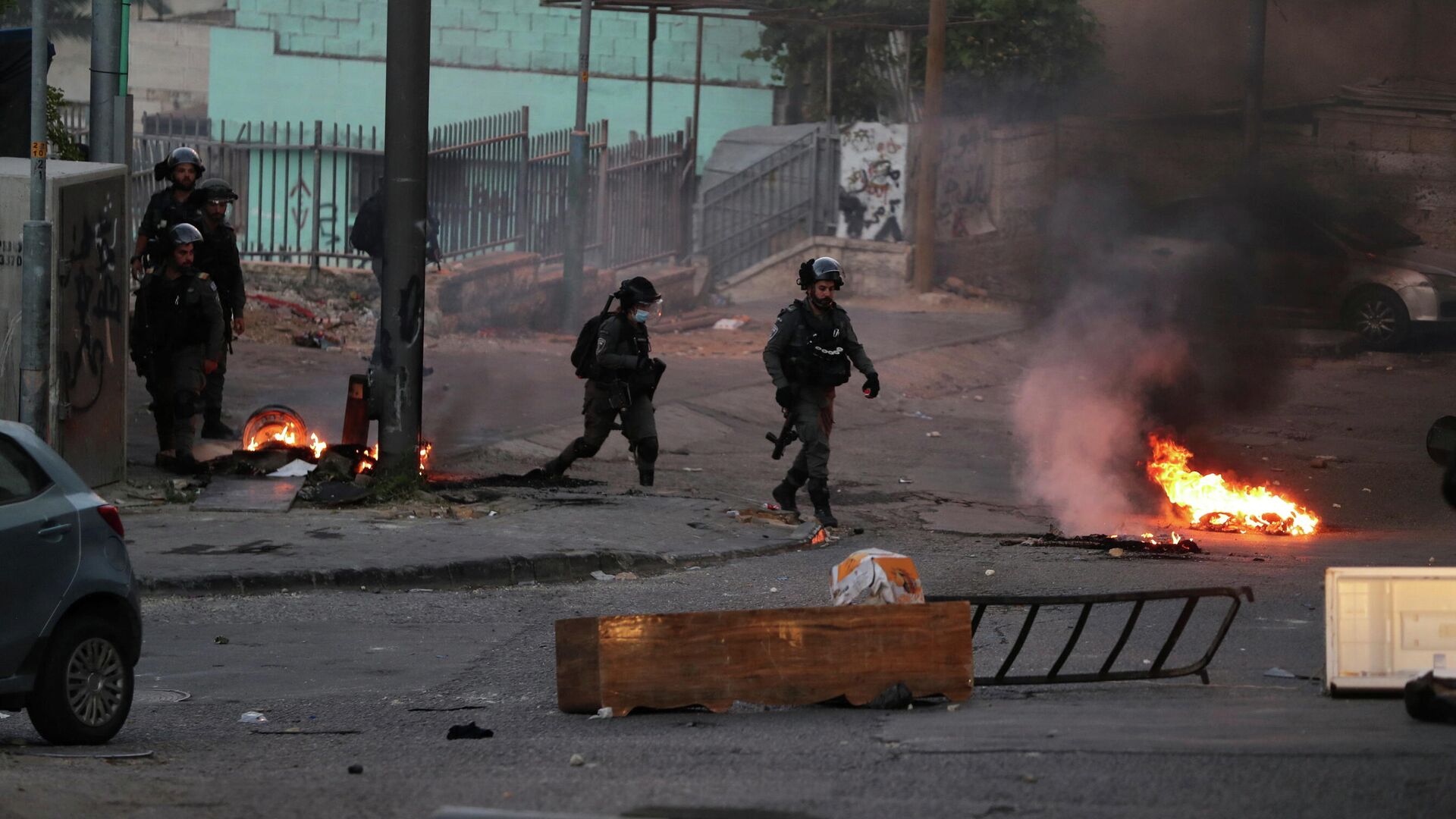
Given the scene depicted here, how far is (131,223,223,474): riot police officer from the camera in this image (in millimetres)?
11469

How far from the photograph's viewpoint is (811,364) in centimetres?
1100

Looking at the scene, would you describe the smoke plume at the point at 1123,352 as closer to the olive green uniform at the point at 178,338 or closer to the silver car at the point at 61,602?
the olive green uniform at the point at 178,338

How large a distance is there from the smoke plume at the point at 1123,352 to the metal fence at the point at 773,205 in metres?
5.37

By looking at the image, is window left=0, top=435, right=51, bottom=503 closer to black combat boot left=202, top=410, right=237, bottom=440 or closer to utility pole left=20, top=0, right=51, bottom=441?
utility pole left=20, top=0, right=51, bottom=441

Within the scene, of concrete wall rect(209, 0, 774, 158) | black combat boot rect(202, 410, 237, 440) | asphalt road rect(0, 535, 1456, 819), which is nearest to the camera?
asphalt road rect(0, 535, 1456, 819)

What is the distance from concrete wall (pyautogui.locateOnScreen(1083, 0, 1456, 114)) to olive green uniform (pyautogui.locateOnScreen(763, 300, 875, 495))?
9.38 m

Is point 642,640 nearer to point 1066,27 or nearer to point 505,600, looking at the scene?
point 505,600

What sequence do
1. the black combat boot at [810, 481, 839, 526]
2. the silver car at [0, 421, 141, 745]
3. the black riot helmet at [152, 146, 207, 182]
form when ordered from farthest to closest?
the black riot helmet at [152, 146, 207, 182] → the black combat boot at [810, 481, 839, 526] → the silver car at [0, 421, 141, 745]

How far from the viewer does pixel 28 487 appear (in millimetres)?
5852

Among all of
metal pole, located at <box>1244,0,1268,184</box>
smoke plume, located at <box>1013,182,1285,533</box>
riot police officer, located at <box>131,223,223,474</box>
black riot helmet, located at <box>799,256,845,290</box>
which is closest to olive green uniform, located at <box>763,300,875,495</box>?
black riot helmet, located at <box>799,256,845,290</box>

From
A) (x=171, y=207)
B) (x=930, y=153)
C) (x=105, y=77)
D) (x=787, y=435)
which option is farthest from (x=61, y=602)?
(x=930, y=153)

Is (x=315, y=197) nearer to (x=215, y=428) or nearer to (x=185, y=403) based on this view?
(x=215, y=428)

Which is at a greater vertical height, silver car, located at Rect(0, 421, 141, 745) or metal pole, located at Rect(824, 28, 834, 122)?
metal pole, located at Rect(824, 28, 834, 122)

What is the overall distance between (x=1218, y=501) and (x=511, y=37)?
24865 millimetres
